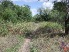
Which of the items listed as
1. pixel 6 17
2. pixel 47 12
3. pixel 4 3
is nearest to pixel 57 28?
pixel 6 17

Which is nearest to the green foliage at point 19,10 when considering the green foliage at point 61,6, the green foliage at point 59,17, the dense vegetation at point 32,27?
the dense vegetation at point 32,27

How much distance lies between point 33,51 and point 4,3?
4276 cm

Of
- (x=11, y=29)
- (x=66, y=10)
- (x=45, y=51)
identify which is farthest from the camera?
(x=11, y=29)

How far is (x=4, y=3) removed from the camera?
2135 inches

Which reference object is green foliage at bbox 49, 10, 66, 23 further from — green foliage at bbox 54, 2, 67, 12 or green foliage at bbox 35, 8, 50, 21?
green foliage at bbox 35, 8, 50, 21

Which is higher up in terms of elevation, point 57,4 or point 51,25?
point 57,4

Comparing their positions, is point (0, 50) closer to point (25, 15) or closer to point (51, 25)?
point (51, 25)

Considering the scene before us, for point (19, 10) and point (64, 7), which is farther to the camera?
point (19, 10)

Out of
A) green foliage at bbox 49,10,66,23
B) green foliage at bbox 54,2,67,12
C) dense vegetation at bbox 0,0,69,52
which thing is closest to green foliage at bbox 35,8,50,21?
dense vegetation at bbox 0,0,69,52

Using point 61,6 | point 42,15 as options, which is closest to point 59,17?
point 61,6

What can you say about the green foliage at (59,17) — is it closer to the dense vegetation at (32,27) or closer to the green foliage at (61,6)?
the dense vegetation at (32,27)

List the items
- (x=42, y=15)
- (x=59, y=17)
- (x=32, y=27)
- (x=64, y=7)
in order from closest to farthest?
1. (x=64, y=7)
2. (x=59, y=17)
3. (x=32, y=27)
4. (x=42, y=15)

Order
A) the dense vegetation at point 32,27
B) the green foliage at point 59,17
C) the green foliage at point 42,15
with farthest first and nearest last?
the green foliage at point 42,15 < the green foliage at point 59,17 < the dense vegetation at point 32,27

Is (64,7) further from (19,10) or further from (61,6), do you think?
(19,10)
